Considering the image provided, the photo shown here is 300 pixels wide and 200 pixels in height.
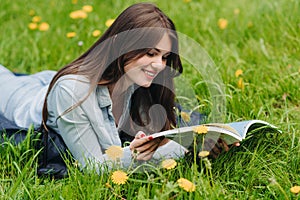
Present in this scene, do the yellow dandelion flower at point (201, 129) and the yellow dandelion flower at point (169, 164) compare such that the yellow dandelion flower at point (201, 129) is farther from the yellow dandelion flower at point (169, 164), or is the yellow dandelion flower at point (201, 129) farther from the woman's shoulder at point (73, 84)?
the woman's shoulder at point (73, 84)

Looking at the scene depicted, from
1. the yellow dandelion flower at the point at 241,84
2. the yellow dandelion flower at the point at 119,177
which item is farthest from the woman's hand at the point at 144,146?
the yellow dandelion flower at the point at 241,84

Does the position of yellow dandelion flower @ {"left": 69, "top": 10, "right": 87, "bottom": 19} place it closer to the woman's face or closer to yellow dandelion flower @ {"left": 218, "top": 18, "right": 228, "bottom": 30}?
yellow dandelion flower @ {"left": 218, "top": 18, "right": 228, "bottom": 30}

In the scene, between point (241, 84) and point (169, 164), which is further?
point (241, 84)

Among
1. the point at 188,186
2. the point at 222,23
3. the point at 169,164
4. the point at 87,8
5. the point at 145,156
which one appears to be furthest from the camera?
the point at 87,8

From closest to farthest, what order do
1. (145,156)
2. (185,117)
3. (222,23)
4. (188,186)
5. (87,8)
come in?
(188,186) < (145,156) < (185,117) < (222,23) < (87,8)

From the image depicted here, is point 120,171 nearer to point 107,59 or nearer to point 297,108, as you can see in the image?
point 107,59

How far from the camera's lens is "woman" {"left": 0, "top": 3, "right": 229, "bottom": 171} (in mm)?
2129

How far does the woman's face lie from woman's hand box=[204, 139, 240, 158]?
0.31 metres

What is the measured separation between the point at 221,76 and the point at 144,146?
0.85 meters

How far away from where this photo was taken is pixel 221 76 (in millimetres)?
2787

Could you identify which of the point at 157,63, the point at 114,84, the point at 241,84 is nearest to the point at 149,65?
the point at 157,63

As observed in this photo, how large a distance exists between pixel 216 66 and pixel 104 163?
98cm

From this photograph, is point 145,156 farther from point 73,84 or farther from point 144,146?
point 73,84

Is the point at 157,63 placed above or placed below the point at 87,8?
above
